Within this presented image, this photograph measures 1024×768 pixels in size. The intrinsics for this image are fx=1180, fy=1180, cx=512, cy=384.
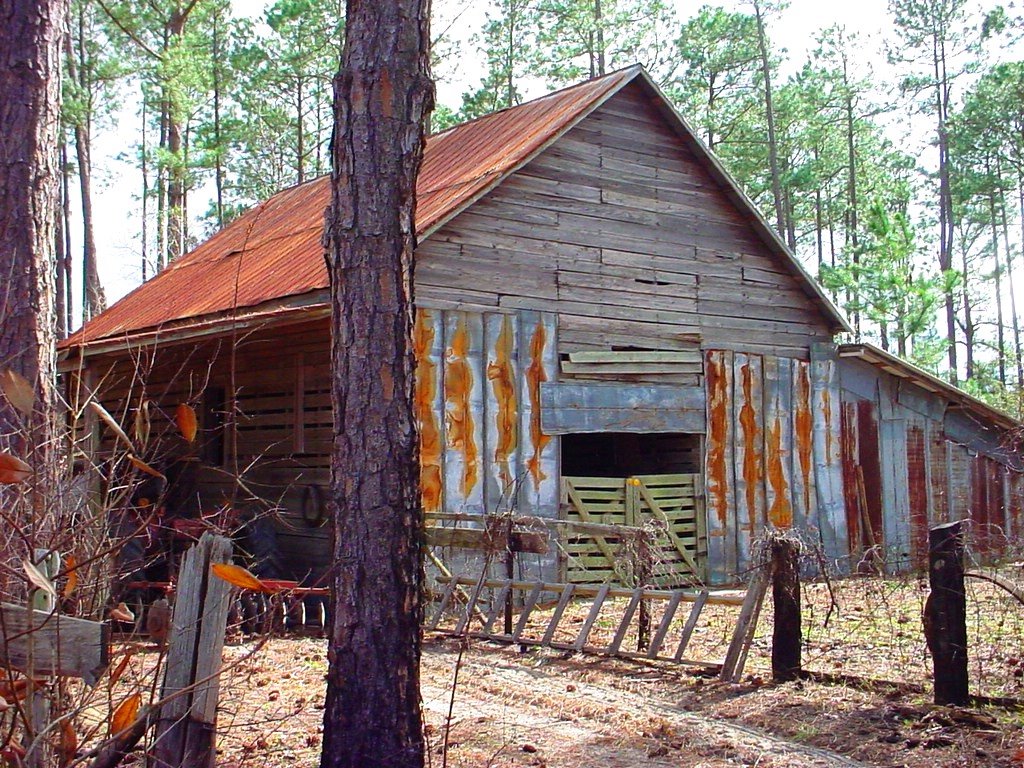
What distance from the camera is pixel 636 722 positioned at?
297 inches

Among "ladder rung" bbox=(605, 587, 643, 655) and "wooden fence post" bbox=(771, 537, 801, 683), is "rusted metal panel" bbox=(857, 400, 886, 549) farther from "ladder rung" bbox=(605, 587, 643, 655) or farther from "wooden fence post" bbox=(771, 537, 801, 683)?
"wooden fence post" bbox=(771, 537, 801, 683)

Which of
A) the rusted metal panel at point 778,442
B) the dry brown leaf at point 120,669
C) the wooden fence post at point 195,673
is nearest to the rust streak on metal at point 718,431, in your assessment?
the rusted metal panel at point 778,442

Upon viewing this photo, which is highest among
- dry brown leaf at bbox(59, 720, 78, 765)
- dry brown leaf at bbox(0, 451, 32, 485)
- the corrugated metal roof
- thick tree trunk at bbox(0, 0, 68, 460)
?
the corrugated metal roof

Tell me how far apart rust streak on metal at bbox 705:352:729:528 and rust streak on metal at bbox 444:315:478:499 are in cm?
389

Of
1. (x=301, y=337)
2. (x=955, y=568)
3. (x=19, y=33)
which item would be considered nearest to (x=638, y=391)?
(x=301, y=337)

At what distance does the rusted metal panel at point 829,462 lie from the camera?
55.2ft

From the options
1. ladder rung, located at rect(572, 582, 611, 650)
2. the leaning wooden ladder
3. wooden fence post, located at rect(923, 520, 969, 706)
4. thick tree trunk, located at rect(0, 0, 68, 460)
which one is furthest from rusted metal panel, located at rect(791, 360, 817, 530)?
thick tree trunk, located at rect(0, 0, 68, 460)

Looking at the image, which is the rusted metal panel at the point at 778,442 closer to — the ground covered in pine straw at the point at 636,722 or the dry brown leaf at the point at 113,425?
the ground covered in pine straw at the point at 636,722

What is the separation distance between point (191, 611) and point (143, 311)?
1387cm

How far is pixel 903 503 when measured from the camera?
58.2 feet

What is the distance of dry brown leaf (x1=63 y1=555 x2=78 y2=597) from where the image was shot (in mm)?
3846

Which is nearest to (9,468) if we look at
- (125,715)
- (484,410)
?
(125,715)

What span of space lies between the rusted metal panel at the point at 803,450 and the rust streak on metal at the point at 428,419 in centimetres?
596

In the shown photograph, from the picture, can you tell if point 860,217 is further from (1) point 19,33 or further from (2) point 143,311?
(1) point 19,33
